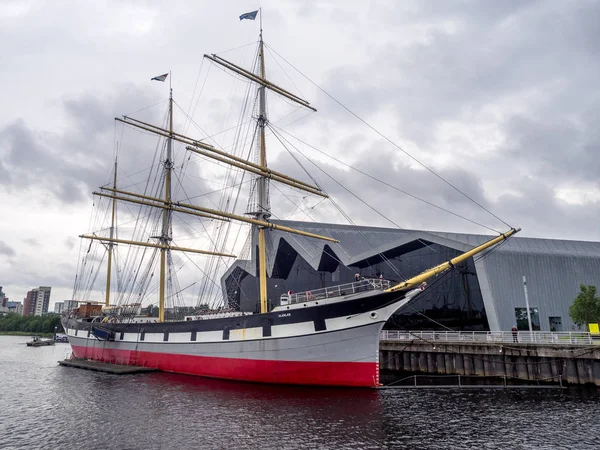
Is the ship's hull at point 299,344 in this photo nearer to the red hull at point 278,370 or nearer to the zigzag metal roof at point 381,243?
the red hull at point 278,370

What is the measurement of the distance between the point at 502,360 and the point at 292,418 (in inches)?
588

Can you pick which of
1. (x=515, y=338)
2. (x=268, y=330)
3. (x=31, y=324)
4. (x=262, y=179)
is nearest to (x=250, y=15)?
(x=262, y=179)

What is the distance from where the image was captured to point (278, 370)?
21156mm

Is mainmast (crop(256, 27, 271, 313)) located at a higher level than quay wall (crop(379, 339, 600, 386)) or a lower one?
higher

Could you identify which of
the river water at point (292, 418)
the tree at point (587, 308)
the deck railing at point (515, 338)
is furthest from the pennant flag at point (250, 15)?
the tree at point (587, 308)

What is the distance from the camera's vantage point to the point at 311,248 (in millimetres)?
42250

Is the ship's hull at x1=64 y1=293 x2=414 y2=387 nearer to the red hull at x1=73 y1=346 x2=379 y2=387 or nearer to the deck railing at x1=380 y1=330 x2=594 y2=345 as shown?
the red hull at x1=73 y1=346 x2=379 y2=387

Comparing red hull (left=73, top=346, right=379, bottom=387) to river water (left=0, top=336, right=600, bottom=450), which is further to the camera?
red hull (left=73, top=346, right=379, bottom=387)

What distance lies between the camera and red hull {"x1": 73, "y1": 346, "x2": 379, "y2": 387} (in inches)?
788

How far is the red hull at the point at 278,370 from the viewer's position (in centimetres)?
2002

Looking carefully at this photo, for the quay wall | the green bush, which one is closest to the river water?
the quay wall

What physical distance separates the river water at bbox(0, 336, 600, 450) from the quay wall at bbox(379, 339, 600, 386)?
1724 millimetres

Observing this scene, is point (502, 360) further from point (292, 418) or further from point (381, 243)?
point (381, 243)

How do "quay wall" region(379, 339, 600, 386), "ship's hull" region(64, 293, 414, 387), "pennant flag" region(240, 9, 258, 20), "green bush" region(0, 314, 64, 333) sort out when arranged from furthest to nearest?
"green bush" region(0, 314, 64, 333), "pennant flag" region(240, 9, 258, 20), "quay wall" region(379, 339, 600, 386), "ship's hull" region(64, 293, 414, 387)
